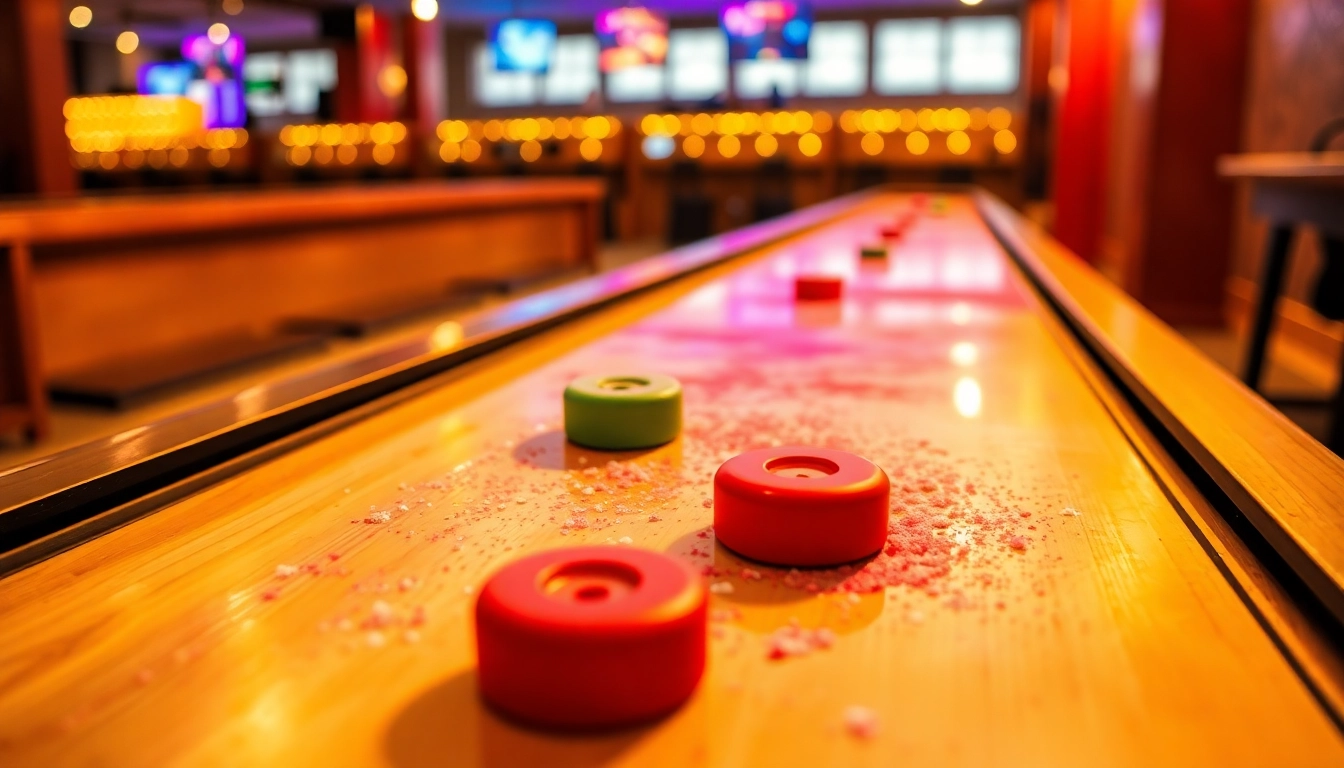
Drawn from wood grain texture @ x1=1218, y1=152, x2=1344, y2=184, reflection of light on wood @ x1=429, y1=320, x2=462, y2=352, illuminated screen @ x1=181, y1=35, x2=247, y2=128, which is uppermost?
illuminated screen @ x1=181, y1=35, x2=247, y2=128

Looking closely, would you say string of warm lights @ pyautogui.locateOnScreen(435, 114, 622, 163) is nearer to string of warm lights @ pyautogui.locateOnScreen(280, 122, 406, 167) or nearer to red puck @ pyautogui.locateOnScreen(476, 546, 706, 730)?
string of warm lights @ pyautogui.locateOnScreen(280, 122, 406, 167)

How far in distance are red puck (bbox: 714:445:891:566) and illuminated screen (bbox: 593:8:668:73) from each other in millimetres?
12819

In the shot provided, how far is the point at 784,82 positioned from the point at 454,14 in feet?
19.0

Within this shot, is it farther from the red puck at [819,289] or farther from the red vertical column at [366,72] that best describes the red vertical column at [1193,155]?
the red vertical column at [366,72]

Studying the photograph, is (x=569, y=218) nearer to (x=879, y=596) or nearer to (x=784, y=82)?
(x=784, y=82)

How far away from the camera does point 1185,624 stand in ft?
2.32

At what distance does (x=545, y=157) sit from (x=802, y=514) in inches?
573

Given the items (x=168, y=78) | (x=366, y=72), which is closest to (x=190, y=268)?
(x=366, y=72)

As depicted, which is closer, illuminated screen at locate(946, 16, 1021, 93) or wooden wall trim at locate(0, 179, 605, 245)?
wooden wall trim at locate(0, 179, 605, 245)

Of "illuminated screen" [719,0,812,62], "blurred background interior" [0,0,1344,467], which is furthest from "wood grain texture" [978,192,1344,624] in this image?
"illuminated screen" [719,0,812,62]

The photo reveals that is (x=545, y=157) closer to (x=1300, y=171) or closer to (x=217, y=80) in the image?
(x=217, y=80)

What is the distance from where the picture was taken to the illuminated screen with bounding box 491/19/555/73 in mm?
13805

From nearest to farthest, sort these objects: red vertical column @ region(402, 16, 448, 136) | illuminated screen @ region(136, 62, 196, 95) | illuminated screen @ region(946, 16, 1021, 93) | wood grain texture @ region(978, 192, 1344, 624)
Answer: wood grain texture @ region(978, 192, 1344, 624), red vertical column @ region(402, 16, 448, 136), illuminated screen @ region(136, 62, 196, 95), illuminated screen @ region(946, 16, 1021, 93)

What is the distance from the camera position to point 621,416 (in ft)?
3.65
